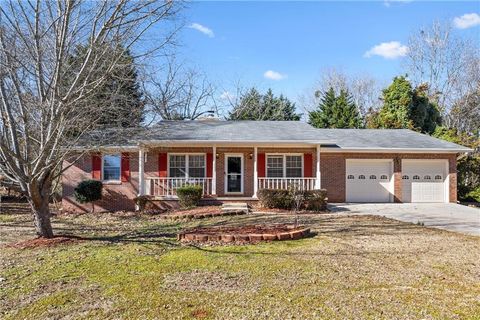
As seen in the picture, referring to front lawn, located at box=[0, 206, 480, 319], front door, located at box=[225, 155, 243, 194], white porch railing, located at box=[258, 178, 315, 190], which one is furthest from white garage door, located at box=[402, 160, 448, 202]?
front lawn, located at box=[0, 206, 480, 319]

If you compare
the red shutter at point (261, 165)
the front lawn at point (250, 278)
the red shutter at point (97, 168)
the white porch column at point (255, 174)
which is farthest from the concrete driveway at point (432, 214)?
the red shutter at point (97, 168)

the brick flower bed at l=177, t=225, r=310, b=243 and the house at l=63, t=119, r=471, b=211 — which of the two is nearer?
the brick flower bed at l=177, t=225, r=310, b=243

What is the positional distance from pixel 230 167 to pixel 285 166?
2.64m

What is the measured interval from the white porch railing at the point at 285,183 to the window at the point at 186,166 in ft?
9.51

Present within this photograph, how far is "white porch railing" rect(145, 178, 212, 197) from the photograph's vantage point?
54.2ft

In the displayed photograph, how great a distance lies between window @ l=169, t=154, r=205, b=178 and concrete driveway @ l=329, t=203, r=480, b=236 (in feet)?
20.4

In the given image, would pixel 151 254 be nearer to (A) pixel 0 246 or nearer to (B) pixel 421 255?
(A) pixel 0 246

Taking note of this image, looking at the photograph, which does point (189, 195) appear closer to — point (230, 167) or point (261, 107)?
point (230, 167)

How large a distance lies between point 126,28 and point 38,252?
5.22 metres

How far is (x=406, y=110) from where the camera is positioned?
24625mm

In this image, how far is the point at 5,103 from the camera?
7.54 m

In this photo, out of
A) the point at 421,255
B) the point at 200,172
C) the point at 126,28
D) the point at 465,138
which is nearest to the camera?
the point at 421,255

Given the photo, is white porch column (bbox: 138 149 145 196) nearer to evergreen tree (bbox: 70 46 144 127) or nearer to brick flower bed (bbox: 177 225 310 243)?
evergreen tree (bbox: 70 46 144 127)

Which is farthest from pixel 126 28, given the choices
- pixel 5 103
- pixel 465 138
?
pixel 465 138
